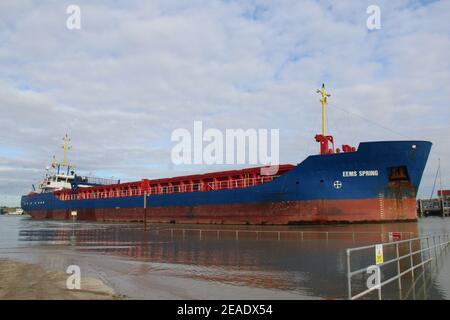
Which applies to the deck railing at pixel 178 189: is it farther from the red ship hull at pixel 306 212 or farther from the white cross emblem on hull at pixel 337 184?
the white cross emblem on hull at pixel 337 184

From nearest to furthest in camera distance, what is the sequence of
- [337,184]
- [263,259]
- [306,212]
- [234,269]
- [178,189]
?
[234,269] → [263,259] → [337,184] → [306,212] → [178,189]

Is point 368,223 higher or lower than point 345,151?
lower

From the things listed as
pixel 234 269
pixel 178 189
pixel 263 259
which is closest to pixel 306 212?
pixel 263 259

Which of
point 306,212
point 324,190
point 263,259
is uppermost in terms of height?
point 324,190

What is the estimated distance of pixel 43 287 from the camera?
7590 millimetres

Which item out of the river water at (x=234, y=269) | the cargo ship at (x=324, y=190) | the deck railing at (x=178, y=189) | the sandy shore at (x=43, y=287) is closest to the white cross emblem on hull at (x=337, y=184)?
the cargo ship at (x=324, y=190)

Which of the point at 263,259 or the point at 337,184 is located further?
the point at 337,184

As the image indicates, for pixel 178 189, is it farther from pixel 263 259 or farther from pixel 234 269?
pixel 234 269

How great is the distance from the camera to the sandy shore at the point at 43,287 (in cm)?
677

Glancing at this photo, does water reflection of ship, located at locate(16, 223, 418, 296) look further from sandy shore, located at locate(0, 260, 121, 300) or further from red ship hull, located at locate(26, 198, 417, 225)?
red ship hull, located at locate(26, 198, 417, 225)

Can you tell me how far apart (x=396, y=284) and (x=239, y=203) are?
19225mm
